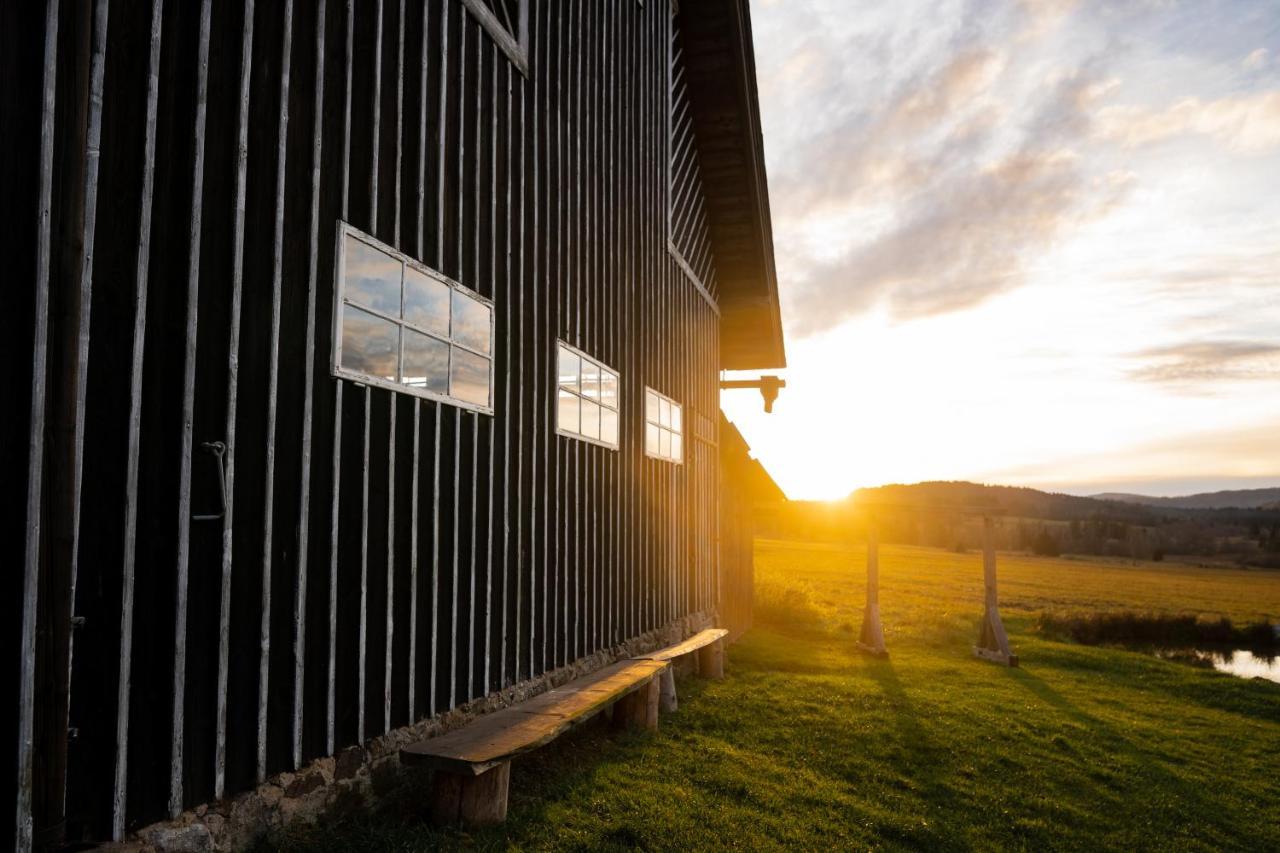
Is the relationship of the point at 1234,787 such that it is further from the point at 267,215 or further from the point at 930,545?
the point at 930,545

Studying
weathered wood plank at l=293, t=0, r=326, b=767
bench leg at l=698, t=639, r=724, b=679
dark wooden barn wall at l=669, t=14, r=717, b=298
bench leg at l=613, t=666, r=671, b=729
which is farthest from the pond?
weathered wood plank at l=293, t=0, r=326, b=767

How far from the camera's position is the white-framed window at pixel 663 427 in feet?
30.3

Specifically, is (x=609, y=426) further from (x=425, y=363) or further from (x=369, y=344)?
(x=369, y=344)

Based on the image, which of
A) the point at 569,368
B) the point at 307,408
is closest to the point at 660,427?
the point at 569,368

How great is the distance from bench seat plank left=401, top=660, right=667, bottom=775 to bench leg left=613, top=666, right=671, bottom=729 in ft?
0.96

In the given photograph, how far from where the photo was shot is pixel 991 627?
14031mm

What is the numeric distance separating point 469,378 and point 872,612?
1064 centimetres

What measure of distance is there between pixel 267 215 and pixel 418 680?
108 inches

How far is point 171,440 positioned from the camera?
3.12m

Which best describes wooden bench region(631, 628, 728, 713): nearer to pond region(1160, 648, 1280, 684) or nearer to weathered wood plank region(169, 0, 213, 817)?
weathered wood plank region(169, 0, 213, 817)

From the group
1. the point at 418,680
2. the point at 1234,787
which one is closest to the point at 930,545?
the point at 1234,787

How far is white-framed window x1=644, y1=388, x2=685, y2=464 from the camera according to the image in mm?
9234

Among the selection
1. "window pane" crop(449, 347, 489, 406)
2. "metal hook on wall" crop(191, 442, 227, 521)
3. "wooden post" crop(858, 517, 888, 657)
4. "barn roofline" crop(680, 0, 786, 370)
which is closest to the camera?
"metal hook on wall" crop(191, 442, 227, 521)

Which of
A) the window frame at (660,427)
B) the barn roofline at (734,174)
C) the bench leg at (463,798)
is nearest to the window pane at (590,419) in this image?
the window frame at (660,427)
